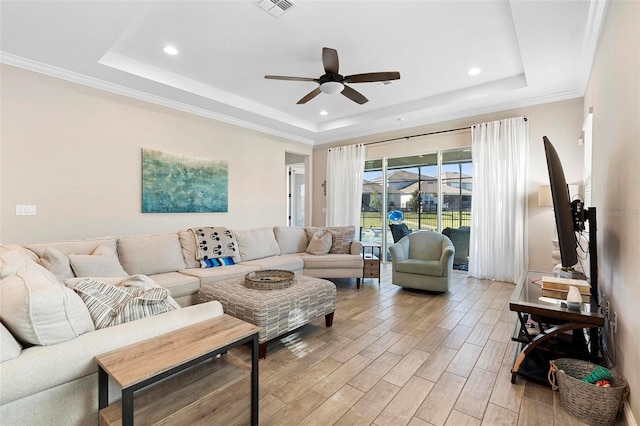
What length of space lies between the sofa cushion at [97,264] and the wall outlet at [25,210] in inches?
45.3

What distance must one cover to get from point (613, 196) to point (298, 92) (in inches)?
149

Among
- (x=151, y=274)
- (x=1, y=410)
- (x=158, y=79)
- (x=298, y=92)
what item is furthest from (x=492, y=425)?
(x=158, y=79)

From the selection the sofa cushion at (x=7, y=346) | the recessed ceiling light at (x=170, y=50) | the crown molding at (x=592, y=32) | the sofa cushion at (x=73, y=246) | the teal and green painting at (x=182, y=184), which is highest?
the recessed ceiling light at (x=170, y=50)

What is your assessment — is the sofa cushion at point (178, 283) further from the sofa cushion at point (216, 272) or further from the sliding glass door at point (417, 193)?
the sliding glass door at point (417, 193)

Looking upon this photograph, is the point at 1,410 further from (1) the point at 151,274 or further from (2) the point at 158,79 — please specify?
(2) the point at 158,79

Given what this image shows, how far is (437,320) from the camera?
3.12 meters

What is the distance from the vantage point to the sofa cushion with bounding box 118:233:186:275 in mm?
3145

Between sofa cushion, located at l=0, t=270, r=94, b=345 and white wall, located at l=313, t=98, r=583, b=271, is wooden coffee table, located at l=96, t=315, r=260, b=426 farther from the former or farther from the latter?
white wall, located at l=313, t=98, r=583, b=271

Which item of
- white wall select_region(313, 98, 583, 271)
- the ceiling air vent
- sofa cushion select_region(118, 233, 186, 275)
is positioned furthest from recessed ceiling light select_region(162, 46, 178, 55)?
white wall select_region(313, 98, 583, 271)

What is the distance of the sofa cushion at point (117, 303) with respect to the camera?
142 cm

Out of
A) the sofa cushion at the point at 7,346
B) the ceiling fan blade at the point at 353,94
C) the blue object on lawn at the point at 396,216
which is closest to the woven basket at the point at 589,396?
the sofa cushion at the point at 7,346

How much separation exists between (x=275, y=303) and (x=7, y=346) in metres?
1.59

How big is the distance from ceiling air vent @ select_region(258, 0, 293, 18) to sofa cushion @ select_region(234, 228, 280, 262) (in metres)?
2.83

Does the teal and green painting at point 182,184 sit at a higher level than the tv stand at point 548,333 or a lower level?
higher
